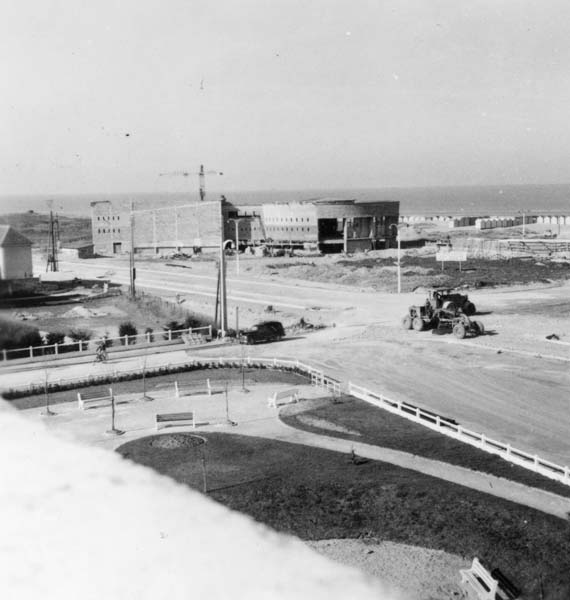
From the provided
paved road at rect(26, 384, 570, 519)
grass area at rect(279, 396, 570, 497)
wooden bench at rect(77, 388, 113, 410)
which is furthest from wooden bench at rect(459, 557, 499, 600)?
wooden bench at rect(77, 388, 113, 410)

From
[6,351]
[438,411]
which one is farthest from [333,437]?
[6,351]

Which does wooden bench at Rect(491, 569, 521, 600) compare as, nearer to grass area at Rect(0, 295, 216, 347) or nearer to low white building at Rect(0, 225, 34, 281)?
low white building at Rect(0, 225, 34, 281)

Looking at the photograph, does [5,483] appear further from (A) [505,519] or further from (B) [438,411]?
(B) [438,411]

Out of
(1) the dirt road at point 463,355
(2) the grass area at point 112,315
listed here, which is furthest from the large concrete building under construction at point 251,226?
(1) the dirt road at point 463,355

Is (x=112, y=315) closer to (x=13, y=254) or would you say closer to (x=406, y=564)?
(x=13, y=254)

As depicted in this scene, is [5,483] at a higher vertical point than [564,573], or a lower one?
higher
